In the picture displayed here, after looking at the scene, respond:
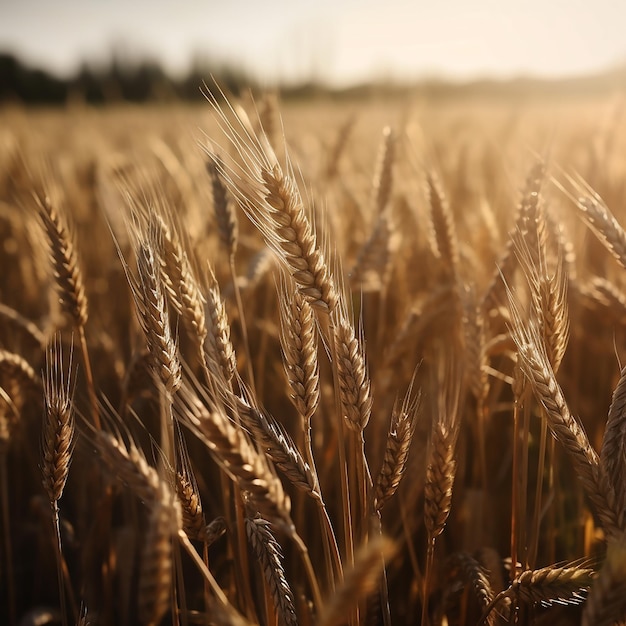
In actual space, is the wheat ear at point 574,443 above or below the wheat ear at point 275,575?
above

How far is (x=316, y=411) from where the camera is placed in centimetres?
172

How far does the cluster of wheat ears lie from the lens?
923 mm

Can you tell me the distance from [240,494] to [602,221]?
865 mm

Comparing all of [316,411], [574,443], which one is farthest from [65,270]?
[574,443]

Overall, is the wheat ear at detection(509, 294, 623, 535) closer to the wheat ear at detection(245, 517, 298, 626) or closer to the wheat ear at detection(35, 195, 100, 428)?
the wheat ear at detection(245, 517, 298, 626)

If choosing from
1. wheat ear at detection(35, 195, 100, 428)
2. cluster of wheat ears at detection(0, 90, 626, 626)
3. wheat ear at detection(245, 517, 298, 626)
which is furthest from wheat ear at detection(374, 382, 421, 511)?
wheat ear at detection(35, 195, 100, 428)

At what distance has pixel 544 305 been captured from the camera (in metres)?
1.05

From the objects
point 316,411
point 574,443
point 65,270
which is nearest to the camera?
point 574,443

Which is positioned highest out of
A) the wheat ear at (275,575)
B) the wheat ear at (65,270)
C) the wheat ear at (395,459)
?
the wheat ear at (65,270)

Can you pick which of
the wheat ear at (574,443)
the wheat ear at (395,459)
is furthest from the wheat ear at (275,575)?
the wheat ear at (574,443)

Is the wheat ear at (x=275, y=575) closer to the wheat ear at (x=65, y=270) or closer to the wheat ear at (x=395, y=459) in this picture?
the wheat ear at (x=395, y=459)

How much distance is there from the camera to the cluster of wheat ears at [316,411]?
3.03ft

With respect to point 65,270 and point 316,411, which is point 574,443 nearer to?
point 316,411

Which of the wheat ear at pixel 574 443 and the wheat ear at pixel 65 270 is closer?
the wheat ear at pixel 574 443
